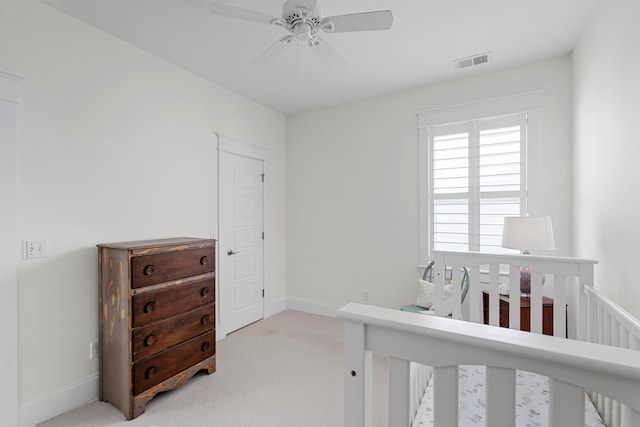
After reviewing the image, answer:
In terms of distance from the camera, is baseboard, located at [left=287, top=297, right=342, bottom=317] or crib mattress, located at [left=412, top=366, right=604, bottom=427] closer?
crib mattress, located at [left=412, top=366, right=604, bottom=427]

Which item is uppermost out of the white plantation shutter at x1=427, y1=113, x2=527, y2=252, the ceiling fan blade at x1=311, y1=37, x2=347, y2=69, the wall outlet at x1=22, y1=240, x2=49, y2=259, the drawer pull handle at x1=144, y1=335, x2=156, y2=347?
the ceiling fan blade at x1=311, y1=37, x2=347, y2=69

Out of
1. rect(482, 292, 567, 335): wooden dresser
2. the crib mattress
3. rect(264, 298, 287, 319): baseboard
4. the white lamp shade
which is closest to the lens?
the crib mattress

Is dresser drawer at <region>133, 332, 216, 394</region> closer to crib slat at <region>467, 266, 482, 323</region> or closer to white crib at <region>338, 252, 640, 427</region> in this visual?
white crib at <region>338, 252, 640, 427</region>

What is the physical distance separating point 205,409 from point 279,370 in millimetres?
700

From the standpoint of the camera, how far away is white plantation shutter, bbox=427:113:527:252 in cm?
303

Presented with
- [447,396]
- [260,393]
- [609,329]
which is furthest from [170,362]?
[609,329]

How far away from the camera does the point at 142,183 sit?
2.67 meters

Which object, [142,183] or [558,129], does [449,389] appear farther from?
[558,129]

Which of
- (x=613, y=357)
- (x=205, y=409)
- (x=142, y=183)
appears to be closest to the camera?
(x=613, y=357)

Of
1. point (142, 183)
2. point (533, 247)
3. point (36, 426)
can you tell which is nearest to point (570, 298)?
point (533, 247)

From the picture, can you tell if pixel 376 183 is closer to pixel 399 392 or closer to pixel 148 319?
pixel 148 319

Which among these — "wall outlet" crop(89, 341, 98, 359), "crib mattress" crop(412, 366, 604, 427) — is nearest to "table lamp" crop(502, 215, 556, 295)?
"crib mattress" crop(412, 366, 604, 427)

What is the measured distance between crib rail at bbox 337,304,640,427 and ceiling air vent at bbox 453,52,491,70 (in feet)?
9.19

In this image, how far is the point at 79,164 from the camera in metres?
2.24
